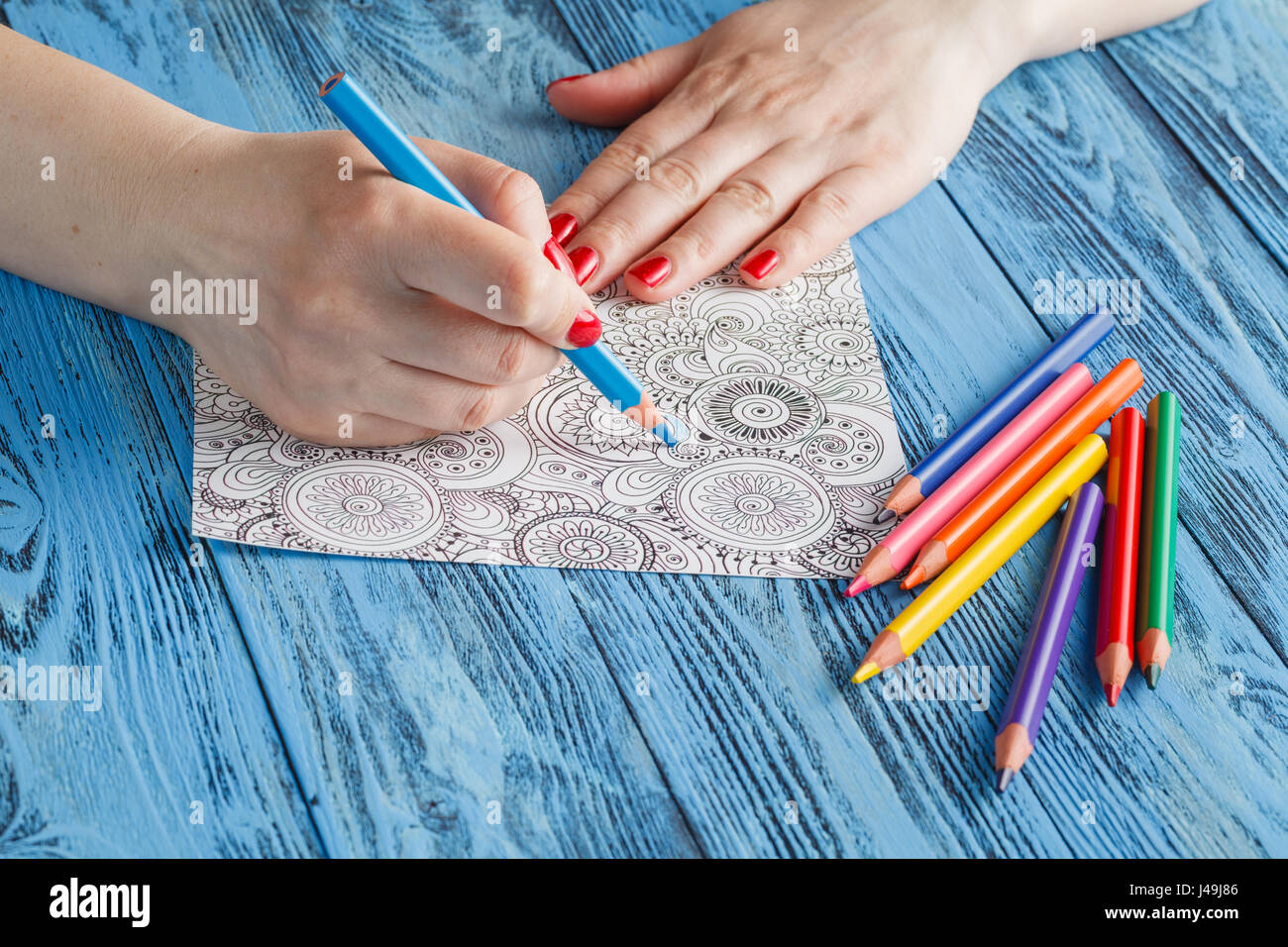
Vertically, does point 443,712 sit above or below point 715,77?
below

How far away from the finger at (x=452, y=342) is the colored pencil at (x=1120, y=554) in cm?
34

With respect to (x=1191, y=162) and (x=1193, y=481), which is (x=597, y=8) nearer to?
(x=1191, y=162)

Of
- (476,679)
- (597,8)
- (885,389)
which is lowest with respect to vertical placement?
(476,679)

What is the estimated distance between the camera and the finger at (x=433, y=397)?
2.03 ft

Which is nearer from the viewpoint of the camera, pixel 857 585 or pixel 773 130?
pixel 857 585

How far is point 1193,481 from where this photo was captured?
0.70m

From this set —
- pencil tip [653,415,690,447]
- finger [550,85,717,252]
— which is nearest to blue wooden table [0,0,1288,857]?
pencil tip [653,415,690,447]

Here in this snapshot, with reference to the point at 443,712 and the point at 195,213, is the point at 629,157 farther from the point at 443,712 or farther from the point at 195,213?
the point at 443,712

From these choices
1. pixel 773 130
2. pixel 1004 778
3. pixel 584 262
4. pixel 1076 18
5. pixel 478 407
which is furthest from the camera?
pixel 1076 18

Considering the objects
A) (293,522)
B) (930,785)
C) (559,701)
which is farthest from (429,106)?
(930,785)

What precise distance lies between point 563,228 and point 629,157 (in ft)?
0.32

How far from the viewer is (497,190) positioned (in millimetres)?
599

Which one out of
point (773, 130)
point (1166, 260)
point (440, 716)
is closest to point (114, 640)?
point (440, 716)

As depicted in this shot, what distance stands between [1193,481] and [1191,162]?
1.19ft
